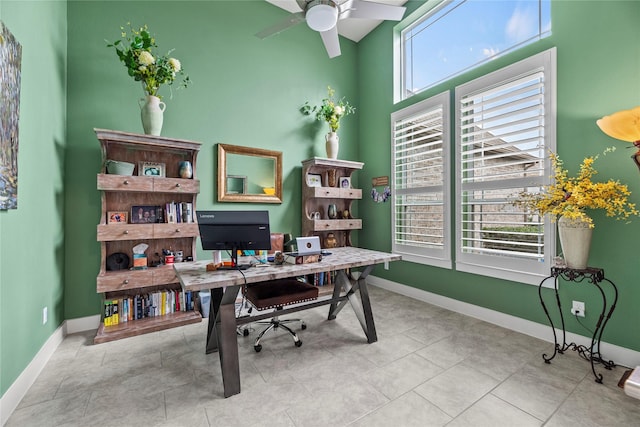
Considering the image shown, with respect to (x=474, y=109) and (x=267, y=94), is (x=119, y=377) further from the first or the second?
(x=474, y=109)

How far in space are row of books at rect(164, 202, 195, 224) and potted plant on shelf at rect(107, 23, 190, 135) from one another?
77 centimetres

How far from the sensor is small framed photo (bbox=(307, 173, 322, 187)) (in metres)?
4.10

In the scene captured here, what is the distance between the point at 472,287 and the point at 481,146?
5.22 ft

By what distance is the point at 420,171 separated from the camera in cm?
379

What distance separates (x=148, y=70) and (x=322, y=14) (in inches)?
71.8

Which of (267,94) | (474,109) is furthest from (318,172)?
(474,109)

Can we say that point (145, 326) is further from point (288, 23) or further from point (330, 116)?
point (330, 116)

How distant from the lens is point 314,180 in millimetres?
4176

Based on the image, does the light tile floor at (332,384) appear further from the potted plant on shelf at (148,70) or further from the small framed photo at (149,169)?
the potted plant on shelf at (148,70)

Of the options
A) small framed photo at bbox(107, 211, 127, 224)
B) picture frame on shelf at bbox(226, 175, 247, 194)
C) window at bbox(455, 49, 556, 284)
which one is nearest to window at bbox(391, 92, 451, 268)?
window at bbox(455, 49, 556, 284)

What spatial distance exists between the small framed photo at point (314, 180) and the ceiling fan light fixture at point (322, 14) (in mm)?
2105

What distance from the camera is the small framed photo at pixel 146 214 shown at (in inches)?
117

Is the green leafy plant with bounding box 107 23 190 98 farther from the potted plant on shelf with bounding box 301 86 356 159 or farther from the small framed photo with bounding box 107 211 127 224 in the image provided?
the potted plant on shelf with bounding box 301 86 356 159

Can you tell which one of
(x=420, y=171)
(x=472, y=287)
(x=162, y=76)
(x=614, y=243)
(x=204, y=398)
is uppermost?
(x=162, y=76)
